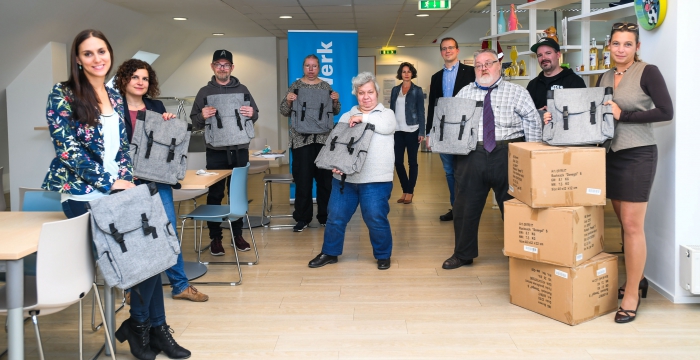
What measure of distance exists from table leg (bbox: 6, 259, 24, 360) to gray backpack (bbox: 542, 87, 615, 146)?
Answer: 280 cm

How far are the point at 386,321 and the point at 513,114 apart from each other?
5.47 ft

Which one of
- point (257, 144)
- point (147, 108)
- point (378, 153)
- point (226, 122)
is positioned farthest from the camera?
point (257, 144)

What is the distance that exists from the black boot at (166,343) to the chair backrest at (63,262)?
0.54 m

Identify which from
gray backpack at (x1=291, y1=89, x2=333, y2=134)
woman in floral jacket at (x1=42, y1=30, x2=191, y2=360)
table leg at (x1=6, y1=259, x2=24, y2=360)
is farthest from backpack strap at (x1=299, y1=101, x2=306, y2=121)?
table leg at (x1=6, y1=259, x2=24, y2=360)

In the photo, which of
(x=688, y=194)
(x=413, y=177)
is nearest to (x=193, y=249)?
(x=413, y=177)

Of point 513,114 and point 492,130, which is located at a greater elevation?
point 513,114

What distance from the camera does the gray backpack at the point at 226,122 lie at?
16.7 feet

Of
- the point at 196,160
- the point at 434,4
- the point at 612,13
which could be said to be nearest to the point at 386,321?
the point at 612,13

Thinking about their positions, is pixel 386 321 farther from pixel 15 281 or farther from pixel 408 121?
pixel 408 121

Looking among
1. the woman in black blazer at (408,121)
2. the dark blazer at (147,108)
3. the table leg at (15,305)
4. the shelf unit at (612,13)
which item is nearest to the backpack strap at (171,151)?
the dark blazer at (147,108)

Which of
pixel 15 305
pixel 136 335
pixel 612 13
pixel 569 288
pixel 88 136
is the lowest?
pixel 136 335

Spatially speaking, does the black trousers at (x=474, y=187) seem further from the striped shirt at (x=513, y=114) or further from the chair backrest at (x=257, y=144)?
the chair backrest at (x=257, y=144)

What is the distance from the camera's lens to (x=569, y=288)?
3529 mm

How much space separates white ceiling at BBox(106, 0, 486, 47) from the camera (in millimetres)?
8648
